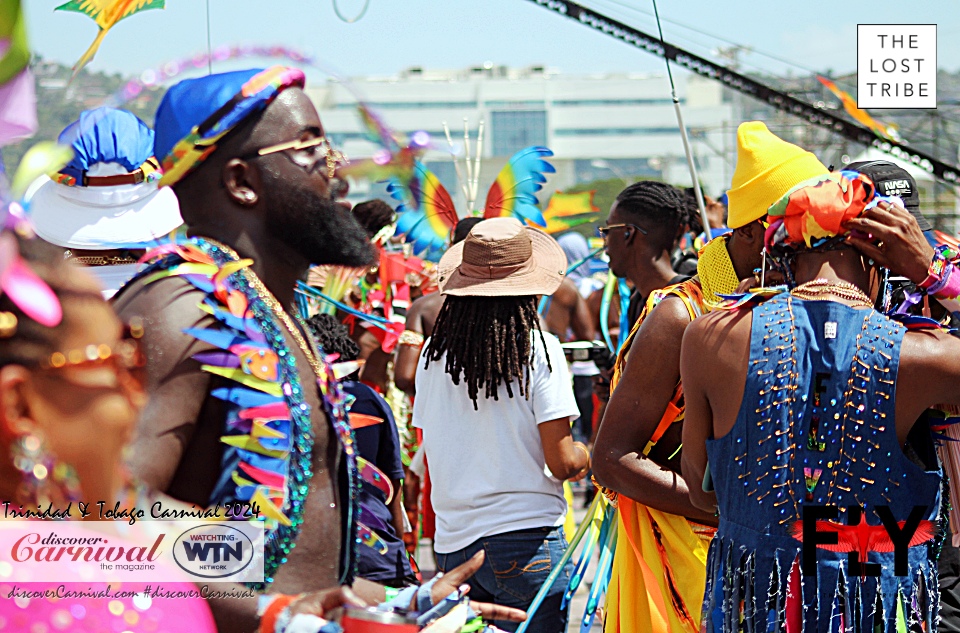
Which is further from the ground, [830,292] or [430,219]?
[430,219]

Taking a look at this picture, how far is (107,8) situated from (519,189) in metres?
4.23

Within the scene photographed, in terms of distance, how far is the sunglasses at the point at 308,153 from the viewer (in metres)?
2.15

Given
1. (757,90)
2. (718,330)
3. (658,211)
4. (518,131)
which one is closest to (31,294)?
(718,330)

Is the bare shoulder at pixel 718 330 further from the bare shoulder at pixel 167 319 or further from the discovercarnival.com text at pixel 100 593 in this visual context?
the discovercarnival.com text at pixel 100 593

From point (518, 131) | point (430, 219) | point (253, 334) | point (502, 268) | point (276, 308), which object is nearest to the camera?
point (253, 334)

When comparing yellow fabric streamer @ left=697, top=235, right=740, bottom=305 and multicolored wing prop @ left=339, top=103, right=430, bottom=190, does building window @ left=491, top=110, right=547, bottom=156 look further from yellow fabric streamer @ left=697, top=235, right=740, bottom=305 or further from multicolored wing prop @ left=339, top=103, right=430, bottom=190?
multicolored wing prop @ left=339, top=103, right=430, bottom=190

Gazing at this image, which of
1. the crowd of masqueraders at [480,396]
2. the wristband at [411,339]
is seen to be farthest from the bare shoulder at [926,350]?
the wristband at [411,339]

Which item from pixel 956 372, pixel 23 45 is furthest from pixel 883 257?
pixel 23 45

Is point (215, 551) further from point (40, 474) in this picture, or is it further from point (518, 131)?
point (518, 131)

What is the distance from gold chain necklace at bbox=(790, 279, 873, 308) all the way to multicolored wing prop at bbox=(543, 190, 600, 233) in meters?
4.92

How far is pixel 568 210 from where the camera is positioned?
25.4 ft

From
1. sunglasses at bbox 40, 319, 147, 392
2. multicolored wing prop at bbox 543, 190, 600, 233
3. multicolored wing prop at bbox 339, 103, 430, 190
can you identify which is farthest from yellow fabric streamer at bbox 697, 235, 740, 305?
multicolored wing prop at bbox 543, 190, 600, 233

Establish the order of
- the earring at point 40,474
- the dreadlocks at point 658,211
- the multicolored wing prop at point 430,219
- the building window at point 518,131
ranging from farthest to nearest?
the building window at point 518,131 < the multicolored wing prop at point 430,219 < the dreadlocks at point 658,211 < the earring at point 40,474

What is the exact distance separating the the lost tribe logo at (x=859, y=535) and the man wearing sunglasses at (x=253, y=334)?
103cm
